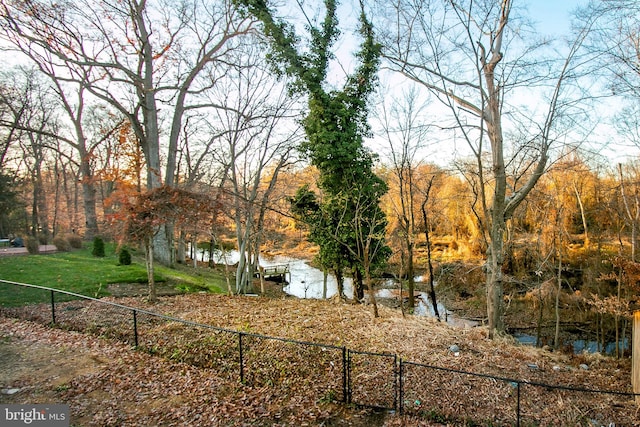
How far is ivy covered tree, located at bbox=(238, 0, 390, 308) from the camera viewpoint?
12.5 meters

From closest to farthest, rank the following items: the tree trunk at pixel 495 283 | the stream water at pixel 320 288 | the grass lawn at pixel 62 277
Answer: the tree trunk at pixel 495 283 → the grass lawn at pixel 62 277 → the stream water at pixel 320 288

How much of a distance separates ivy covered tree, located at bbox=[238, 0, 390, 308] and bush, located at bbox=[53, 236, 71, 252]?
15.6 m

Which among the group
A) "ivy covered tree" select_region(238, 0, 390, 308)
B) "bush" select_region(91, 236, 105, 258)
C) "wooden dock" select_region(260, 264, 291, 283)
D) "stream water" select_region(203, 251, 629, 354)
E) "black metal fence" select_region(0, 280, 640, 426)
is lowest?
"stream water" select_region(203, 251, 629, 354)

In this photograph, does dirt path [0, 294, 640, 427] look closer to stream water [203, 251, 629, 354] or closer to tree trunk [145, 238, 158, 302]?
tree trunk [145, 238, 158, 302]

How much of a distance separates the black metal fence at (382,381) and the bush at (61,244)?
14288 millimetres

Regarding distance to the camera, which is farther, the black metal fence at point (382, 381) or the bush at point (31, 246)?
the bush at point (31, 246)

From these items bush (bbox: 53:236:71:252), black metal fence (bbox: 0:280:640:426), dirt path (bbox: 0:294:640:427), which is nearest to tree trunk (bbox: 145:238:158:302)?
dirt path (bbox: 0:294:640:427)

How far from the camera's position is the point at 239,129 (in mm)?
15438

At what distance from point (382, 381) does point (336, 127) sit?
901 centimetres

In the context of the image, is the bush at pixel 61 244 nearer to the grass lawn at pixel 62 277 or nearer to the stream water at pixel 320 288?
the grass lawn at pixel 62 277

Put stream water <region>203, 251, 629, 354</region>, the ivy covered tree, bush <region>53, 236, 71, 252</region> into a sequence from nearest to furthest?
the ivy covered tree
stream water <region>203, 251, 629, 354</region>
bush <region>53, 236, 71, 252</region>

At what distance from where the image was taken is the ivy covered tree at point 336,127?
12.5 metres

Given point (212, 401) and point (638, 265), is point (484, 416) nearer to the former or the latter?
point (212, 401)

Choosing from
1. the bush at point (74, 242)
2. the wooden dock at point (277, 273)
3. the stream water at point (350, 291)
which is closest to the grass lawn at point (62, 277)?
the stream water at point (350, 291)
